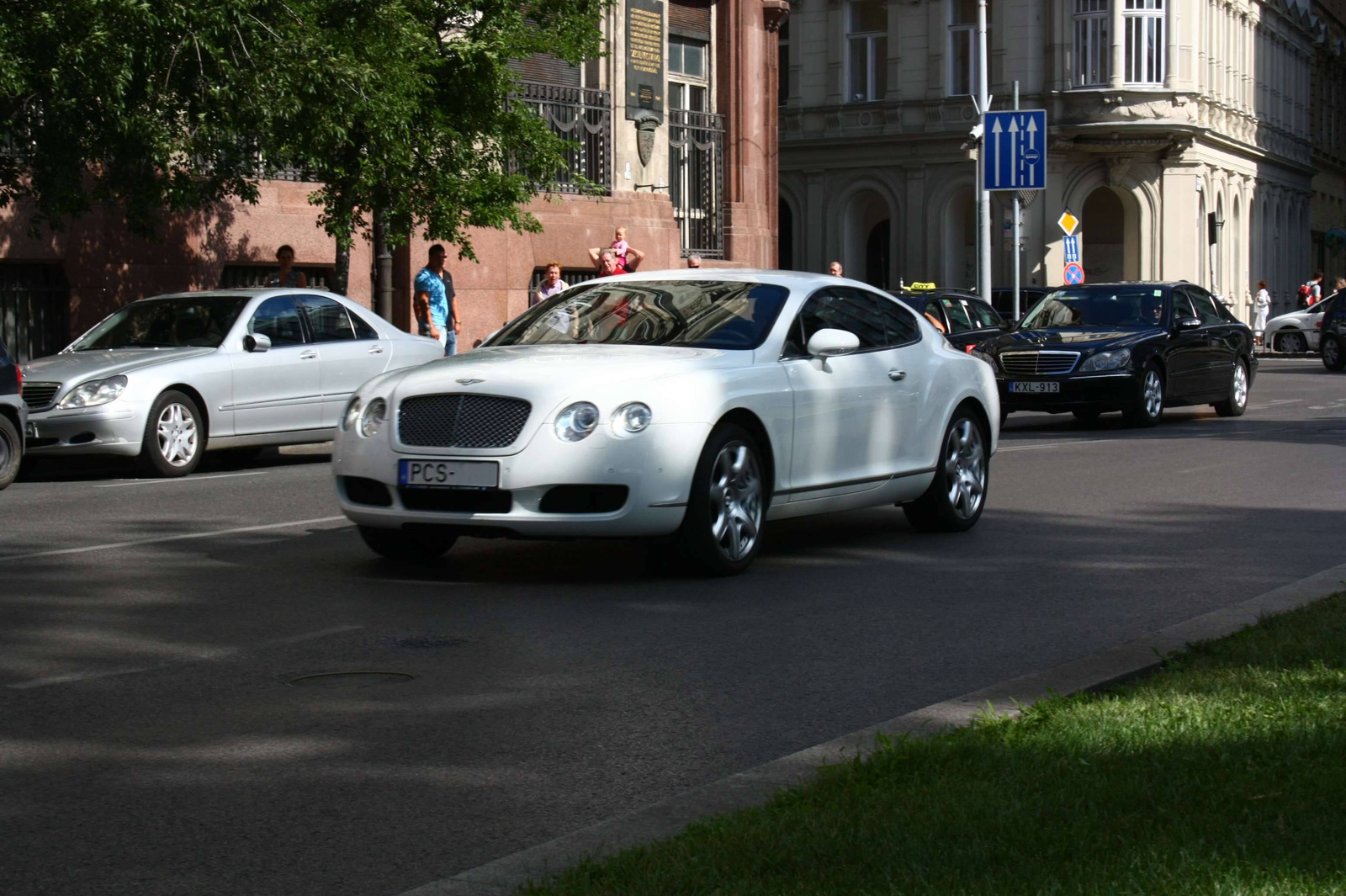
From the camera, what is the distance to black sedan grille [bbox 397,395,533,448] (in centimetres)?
911

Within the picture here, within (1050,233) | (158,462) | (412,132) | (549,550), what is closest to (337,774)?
(549,550)

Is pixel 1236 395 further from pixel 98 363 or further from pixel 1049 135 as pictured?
pixel 1049 135

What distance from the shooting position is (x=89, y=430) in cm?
1541

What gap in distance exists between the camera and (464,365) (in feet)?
31.6

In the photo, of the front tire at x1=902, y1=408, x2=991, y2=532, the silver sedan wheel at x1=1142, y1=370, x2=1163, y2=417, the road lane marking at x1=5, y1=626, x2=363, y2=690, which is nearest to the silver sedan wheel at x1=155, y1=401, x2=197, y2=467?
the front tire at x1=902, y1=408, x2=991, y2=532

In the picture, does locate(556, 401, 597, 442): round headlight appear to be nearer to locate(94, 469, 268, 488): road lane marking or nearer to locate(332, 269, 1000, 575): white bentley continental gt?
locate(332, 269, 1000, 575): white bentley continental gt

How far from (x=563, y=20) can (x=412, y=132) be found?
2.55 m

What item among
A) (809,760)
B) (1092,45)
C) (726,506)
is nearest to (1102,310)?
(726,506)

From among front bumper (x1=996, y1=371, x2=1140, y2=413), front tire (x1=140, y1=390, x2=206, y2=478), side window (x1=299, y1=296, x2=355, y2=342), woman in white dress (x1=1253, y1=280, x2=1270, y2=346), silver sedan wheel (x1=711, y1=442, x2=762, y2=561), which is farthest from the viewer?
woman in white dress (x1=1253, y1=280, x2=1270, y2=346)

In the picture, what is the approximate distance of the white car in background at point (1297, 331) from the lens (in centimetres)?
4850

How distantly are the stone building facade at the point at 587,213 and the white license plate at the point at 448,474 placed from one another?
12391 millimetres

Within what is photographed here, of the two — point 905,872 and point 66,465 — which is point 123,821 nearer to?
point 905,872

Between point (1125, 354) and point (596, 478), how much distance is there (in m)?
13.7

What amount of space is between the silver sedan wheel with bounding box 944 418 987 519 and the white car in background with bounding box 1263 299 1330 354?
39.1 meters
